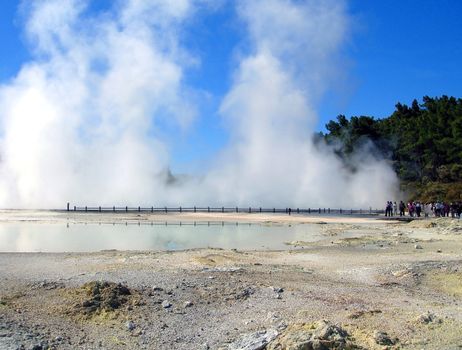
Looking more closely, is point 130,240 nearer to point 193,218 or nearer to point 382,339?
point 382,339

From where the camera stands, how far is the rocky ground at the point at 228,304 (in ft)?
29.7

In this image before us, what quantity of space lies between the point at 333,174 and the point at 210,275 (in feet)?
223

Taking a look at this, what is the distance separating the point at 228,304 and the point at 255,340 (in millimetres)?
2602

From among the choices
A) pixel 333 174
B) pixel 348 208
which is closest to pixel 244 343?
pixel 348 208

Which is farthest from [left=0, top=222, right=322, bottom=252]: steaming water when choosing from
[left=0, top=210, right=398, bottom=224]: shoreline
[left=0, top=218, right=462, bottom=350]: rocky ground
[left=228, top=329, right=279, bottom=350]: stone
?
[left=228, top=329, right=279, bottom=350]: stone

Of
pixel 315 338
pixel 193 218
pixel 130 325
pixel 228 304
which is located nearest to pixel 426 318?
pixel 315 338

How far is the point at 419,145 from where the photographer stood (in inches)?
3105

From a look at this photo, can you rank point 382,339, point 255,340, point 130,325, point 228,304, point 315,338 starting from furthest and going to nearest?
point 228,304 → point 130,325 → point 255,340 → point 382,339 → point 315,338

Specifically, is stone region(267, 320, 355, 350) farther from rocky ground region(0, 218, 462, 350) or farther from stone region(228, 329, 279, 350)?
stone region(228, 329, 279, 350)

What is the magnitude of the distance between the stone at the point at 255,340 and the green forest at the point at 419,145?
198 ft

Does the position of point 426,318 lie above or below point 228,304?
above

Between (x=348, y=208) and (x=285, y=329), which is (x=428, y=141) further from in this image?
(x=285, y=329)

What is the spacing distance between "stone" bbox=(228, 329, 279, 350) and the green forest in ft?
198

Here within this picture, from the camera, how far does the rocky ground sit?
29.7ft
